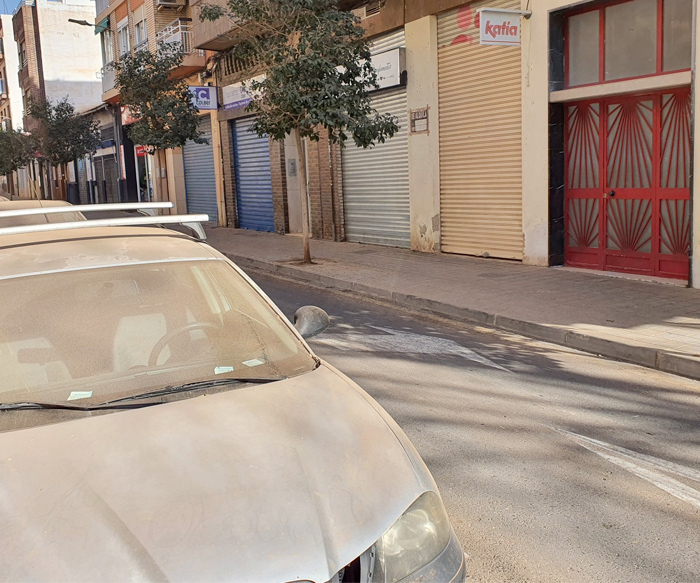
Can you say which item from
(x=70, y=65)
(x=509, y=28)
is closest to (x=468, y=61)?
(x=509, y=28)

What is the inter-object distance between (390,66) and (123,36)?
912 inches

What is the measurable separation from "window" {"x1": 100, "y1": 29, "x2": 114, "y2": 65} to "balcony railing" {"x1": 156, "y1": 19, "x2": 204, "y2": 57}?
10099mm

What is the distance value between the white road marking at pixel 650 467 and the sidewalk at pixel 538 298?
7.18 feet

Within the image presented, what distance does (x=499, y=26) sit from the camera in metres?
11.4

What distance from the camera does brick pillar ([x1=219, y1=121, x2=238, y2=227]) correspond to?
76.3 ft

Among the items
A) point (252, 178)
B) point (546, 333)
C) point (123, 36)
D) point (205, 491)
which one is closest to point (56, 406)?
point (205, 491)

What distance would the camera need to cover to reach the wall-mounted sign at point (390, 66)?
14938mm

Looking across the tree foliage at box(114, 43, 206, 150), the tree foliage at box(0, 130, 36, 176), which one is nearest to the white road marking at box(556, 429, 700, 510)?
the tree foliage at box(114, 43, 206, 150)

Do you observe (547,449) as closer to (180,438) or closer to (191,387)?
(191,387)

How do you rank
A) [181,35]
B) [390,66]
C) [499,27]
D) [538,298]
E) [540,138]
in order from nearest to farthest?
1. [538,298]
2. [499,27]
3. [540,138]
4. [390,66]
5. [181,35]

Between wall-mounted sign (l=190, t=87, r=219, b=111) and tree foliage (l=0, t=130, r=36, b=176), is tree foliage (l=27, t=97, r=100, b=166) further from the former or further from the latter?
wall-mounted sign (l=190, t=87, r=219, b=111)

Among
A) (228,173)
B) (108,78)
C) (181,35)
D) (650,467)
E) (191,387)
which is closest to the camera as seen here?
(191,387)

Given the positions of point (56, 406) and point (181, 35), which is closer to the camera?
point (56, 406)

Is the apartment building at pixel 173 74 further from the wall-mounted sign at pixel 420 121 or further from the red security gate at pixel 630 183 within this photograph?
the red security gate at pixel 630 183
